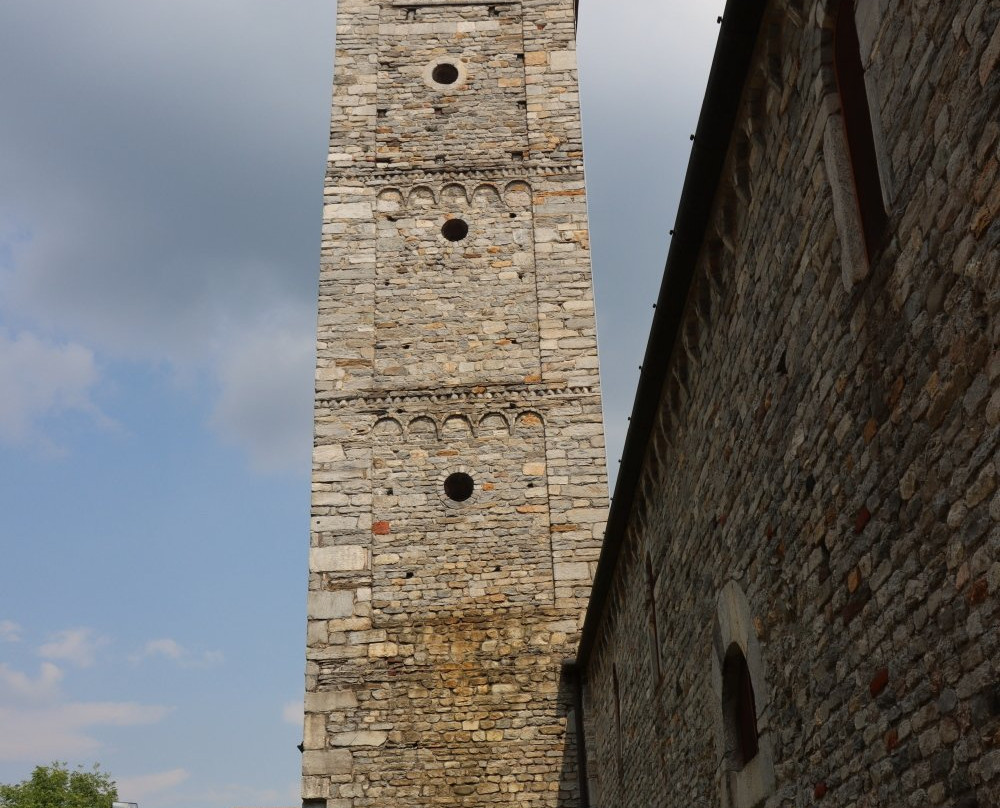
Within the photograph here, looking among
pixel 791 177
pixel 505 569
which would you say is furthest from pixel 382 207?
pixel 791 177

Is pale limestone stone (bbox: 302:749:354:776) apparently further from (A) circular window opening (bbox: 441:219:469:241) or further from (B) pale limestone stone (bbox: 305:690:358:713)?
(A) circular window opening (bbox: 441:219:469:241)

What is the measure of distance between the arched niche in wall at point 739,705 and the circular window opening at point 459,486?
24.3ft

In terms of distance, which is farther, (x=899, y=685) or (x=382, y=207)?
(x=382, y=207)

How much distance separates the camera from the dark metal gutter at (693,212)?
507cm

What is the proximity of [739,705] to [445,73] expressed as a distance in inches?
469

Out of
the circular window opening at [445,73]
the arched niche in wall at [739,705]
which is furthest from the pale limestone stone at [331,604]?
the circular window opening at [445,73]

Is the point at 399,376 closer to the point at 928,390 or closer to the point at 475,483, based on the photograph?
the point at 475,483

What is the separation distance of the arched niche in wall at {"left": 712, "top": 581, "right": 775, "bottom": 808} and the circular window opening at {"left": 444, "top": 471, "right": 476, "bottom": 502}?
24.3 feet

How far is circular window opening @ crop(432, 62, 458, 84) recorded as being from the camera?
15.9 meters

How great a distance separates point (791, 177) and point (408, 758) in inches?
Result: 354

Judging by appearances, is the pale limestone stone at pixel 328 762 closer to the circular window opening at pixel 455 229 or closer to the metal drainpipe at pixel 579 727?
the metal drainpipe at pixel 579 727

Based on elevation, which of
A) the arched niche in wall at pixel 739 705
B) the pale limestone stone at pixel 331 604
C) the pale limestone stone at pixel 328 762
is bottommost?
the arched niche in wall at pixel 739 705

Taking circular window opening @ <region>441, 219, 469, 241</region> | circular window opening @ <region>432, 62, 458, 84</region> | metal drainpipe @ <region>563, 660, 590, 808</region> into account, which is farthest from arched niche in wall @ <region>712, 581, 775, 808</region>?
circular window opening @ <region>432, 62, 458, 84</region>

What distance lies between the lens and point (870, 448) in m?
3.89
